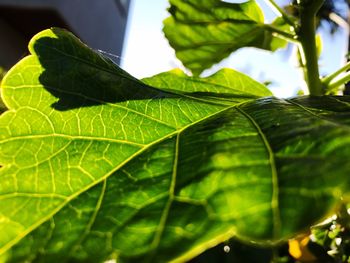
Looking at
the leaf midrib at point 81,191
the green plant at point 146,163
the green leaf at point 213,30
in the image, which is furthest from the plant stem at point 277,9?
the leaf midrib at point 81,191

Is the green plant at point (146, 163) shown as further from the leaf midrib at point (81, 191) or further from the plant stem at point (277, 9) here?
the plant stem at point (277, 9)

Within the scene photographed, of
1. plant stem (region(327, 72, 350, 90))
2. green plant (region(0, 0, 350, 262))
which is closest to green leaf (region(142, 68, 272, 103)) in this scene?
green plant (region(0, 0, 350, 262))

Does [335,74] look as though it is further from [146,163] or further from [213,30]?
[146,163]

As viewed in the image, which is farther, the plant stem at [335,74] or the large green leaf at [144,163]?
the plant stem at [335,74]

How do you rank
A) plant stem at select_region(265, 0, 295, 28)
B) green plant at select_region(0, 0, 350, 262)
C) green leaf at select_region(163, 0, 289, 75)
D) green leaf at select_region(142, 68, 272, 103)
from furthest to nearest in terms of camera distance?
green leaf at select_region(163, 0, 289, 75) → plant stem at select_region(265, 0, 295, 28) → green leaf at select_region(142, 68, 272, 103) → green plant at select_region(0, 0, 350, 262)

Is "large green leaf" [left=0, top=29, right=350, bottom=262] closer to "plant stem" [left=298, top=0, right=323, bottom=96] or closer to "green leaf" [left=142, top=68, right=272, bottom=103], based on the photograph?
"green leaf" [left=142, top=68, right=272, bottom=103]

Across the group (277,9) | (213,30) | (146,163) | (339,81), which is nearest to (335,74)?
(339,81)

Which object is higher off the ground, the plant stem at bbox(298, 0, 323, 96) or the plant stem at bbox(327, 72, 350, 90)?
the plant stem at bbox(298, 0, 323, 96)

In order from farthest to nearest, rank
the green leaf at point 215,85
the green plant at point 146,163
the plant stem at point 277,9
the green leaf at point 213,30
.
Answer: the green leaf at point 213,30 → the plant stem at point 277,9 → the green leaf at point 215,85 → the green plant at point 146,163

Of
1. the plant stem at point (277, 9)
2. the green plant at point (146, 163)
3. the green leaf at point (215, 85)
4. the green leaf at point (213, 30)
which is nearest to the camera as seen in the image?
the green plant at point (146, 163)
